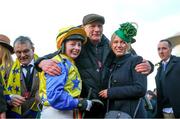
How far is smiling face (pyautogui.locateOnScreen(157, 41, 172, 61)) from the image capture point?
685 centimetres

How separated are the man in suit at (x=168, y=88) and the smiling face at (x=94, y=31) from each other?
215 cm

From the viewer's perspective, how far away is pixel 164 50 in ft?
22.7

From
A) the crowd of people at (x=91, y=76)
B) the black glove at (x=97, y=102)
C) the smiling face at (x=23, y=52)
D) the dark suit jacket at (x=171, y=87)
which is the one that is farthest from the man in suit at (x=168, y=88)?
the black glove at (x=97, y=102)

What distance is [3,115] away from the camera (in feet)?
14.1

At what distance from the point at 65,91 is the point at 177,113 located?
275 centimetres

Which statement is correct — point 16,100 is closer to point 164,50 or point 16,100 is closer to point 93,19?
point 93,19

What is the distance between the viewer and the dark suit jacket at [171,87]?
20.5ft

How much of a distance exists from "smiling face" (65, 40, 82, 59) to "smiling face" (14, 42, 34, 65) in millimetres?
1362

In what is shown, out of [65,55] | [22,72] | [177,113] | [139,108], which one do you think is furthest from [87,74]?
[177,113]

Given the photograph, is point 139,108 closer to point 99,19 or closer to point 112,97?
point 112,97

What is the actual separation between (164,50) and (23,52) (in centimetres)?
258

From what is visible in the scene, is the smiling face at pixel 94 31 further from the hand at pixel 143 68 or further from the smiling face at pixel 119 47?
the hand at pixel 143 68

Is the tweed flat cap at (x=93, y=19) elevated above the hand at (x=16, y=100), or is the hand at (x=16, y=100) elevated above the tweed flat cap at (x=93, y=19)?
the tweed flat cap at (x=93, y=19)

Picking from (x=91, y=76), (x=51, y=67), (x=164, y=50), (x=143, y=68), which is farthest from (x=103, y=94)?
(x=164, y=50)
